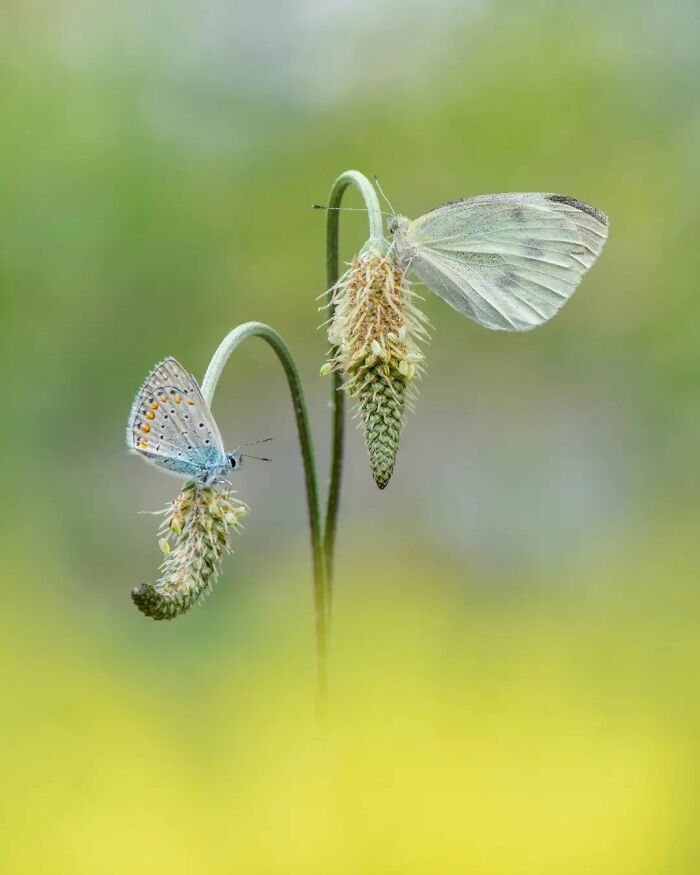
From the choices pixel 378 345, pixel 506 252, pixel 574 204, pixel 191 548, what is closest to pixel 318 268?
pixel 506 252

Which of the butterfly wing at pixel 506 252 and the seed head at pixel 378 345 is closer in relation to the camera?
the seed head at pixel 378 345

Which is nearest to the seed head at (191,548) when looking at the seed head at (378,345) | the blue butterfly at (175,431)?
the blue butterfly at (175,431)

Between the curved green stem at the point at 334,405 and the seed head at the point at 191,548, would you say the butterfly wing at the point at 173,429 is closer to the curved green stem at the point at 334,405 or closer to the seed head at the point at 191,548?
the seed head at the point at 191,548

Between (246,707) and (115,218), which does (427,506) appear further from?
(246,707)

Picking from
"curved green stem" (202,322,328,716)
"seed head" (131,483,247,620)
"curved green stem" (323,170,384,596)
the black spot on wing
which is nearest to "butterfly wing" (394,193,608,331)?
the black spot on wing

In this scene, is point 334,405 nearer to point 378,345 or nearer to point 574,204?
point 378,345

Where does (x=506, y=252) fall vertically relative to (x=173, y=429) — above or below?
above
